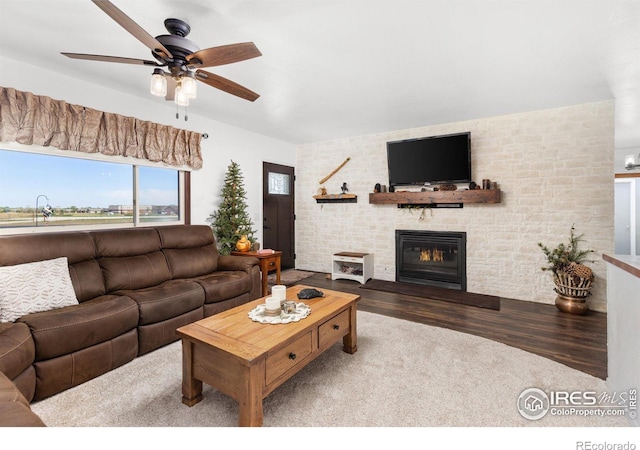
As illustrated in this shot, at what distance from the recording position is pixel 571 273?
3.52m

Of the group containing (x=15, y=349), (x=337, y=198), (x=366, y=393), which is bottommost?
(x=366, y=393)

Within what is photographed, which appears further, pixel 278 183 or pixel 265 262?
pixel 278 183

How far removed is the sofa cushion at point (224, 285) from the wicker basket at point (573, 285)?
149 inches

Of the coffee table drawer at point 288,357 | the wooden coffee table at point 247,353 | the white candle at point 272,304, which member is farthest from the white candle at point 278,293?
the coffee table drawer at point 288,357

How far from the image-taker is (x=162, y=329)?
261 cm

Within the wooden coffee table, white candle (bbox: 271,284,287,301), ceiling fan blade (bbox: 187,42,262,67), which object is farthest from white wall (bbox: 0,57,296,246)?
the wooden coffee table

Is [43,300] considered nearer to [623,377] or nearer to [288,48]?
[288,48]

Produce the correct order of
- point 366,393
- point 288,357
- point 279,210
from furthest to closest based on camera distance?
point 279,210, point 366,393, point 288,357

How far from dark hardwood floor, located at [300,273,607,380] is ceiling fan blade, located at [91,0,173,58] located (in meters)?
3.22

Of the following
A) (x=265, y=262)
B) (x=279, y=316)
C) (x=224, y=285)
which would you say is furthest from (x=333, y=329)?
(x=265, y=262)

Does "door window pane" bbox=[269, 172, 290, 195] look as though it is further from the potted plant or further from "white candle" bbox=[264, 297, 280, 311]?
the potted plant

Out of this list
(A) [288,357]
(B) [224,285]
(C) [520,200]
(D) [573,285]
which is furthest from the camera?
(C) [520,200]

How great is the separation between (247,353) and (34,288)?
6.00 ft

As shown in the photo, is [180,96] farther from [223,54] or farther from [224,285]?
[224,285]
